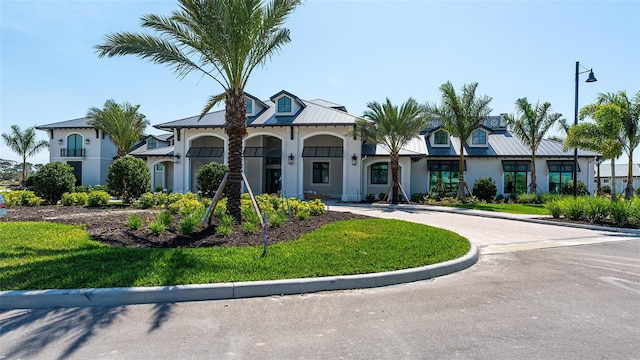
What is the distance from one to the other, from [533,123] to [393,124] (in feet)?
35.6

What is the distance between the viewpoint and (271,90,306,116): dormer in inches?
1060

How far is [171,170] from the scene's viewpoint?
3409 centimetres

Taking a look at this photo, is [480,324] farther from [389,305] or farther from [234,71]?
[234,71]

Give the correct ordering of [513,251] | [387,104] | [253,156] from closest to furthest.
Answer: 1. [513,251]
2. [387,104]
3. [253,156]

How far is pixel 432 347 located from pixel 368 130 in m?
20.2

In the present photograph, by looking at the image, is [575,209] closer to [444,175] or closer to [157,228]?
[444,175]

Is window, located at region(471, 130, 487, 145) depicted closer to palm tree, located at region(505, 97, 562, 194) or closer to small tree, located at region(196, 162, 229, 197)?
palm tree, located at region(505, 97, 562, 194)

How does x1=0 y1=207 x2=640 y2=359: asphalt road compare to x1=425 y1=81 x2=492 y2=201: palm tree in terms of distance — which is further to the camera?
x1=425 y1=81 x2=492 y2=201: palm tree

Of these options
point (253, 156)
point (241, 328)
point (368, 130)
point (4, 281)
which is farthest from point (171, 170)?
point (241, 328)

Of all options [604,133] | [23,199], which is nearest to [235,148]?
[23,199]

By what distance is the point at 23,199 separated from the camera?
15516 mm

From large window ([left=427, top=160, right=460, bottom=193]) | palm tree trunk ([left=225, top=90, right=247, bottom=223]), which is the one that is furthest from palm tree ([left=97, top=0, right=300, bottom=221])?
large window ([left=427, top=160, right=460, bottom=193])

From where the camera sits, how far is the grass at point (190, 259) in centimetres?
533

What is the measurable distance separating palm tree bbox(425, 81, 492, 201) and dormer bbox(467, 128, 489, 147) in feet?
17.2
